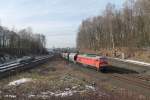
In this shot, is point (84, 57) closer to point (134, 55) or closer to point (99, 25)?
point (134, 55)

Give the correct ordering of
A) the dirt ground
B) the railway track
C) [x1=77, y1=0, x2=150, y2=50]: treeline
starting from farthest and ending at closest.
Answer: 1. [x1=77, y1=0, x2=150, y2=50]: treeline
2. the railway track
3. the dirt ground

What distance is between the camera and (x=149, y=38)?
253 ft

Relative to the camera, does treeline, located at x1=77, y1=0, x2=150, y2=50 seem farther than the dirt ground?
Yes

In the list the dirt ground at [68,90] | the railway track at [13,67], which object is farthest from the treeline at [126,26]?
the dirt ground at [68,90]

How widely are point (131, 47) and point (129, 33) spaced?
79.5 ft

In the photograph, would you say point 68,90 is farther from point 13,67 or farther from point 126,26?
point 126,26

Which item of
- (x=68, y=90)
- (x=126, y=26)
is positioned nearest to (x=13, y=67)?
(x=68, y=90)

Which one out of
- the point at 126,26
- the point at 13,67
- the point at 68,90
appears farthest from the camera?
the point at 126,26

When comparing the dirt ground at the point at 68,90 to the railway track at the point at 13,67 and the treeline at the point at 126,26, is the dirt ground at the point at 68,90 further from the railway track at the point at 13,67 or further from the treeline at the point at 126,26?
the treeline at the point at 126,26

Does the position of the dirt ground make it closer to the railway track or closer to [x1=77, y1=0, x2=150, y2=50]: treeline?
the railway track

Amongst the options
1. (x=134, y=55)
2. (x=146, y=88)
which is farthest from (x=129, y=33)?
(x=146, y=88)

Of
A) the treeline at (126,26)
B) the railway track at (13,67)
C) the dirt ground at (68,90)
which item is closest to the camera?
the dirt ground at (68,90)

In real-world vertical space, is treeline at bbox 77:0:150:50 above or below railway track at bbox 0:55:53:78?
above

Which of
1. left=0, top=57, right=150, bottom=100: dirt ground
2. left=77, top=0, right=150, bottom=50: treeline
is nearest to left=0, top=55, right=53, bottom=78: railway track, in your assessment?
left=0, top=57, right=150, bottom=100: dirt ground
